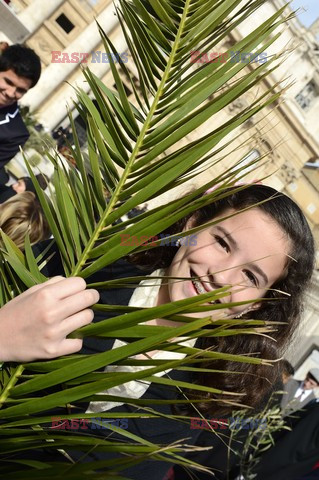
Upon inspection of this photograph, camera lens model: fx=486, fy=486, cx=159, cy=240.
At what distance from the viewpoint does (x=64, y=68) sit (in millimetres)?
19672

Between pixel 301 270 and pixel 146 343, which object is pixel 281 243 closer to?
pixel 301 270

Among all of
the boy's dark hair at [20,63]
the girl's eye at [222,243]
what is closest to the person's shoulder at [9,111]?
the boy's dark hair at [20,63]

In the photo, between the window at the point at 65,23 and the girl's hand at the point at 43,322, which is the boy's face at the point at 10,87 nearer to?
the girl's hand at the point at 43,322

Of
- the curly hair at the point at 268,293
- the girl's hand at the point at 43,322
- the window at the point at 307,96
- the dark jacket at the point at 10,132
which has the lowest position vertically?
the window at the point at 307,96

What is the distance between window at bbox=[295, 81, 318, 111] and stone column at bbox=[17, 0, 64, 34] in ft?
39.0

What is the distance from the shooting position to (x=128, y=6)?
140 centimetres

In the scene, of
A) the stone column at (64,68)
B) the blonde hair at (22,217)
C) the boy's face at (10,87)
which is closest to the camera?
the blonde hair at (22,217)

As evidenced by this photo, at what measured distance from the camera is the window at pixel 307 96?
23.7 meters

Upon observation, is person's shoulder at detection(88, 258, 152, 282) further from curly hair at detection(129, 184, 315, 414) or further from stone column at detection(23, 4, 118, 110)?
stone column at detection(23, 4, 118, 110)

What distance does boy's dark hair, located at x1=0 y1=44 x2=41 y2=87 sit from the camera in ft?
14.1

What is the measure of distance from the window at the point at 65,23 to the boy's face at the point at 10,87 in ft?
61.3

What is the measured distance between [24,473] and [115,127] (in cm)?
86

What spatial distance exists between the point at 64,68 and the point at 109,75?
2.01 meters

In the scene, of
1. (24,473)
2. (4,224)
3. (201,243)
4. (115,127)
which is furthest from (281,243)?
(4,224)
